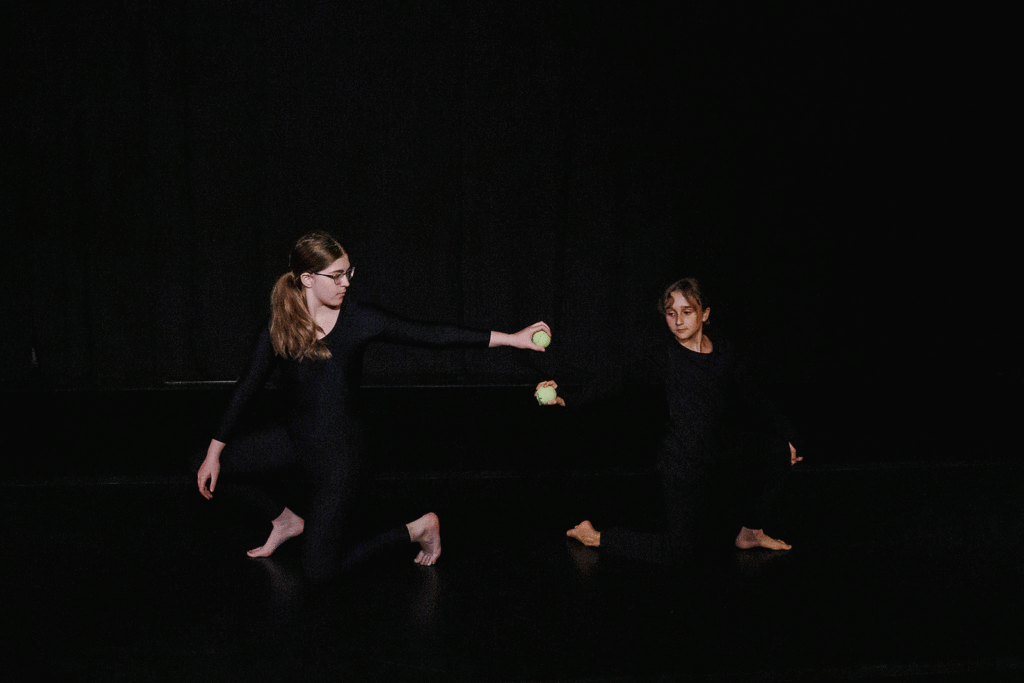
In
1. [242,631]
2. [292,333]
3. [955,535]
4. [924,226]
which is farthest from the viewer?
[924,226]

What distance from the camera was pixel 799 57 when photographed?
4.68 m

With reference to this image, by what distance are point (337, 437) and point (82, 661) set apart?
0.83m

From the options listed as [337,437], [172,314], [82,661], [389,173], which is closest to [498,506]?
[337,437]

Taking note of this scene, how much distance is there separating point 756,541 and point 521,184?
2773 millimetres

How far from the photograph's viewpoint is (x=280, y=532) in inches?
97.3

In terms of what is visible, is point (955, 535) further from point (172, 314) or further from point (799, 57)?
point (172, 314)

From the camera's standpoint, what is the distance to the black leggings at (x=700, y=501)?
2377 mm

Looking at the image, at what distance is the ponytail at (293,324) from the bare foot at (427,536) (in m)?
0.59

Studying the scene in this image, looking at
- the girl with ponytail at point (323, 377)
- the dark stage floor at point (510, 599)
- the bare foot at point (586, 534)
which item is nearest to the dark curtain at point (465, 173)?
the dark stage floor at point (510, 599)

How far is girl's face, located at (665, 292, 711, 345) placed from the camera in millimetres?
2352

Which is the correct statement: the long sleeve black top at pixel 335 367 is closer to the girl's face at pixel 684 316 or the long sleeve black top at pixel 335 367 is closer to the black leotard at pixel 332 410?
the black leotard at pixel 332 410

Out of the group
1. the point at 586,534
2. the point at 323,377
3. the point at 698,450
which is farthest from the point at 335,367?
the point at 698,450

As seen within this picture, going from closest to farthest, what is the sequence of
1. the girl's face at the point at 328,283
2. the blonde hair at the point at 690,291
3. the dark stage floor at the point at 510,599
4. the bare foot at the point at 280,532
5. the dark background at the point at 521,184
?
1. the dark stage floor at the point at 510,599
2. the girl's face at the point at 328,283
3. the blonde hair at the point at 690,291
4. the bare foot at the point at 280,532
5. the dark background at the point at 521,184

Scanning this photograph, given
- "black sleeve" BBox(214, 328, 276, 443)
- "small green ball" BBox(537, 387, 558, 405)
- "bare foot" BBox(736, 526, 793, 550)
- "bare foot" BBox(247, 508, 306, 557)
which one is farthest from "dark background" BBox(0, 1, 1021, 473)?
"small green ball" BBox(537, 387, 558, 405)
